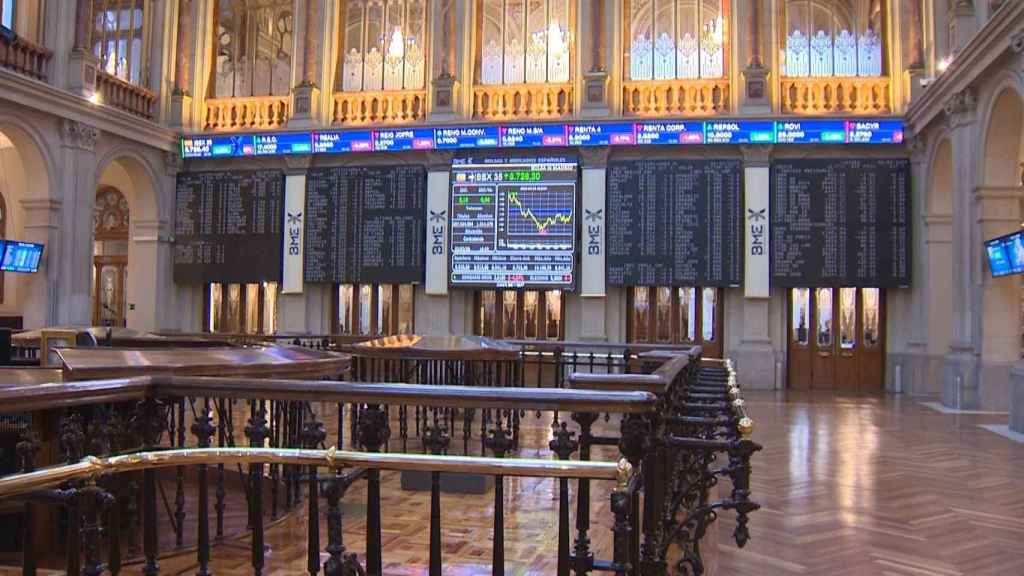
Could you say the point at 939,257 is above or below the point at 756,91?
below

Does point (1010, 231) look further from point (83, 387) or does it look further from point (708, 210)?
point (83, 387)

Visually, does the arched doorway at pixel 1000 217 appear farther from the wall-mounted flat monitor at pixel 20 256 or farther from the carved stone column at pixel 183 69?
the wall-mounted flat monitor at pixel 20 256

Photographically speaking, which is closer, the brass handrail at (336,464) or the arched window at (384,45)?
the brass handrail at (336,464)

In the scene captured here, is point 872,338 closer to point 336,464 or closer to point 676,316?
point 676,316

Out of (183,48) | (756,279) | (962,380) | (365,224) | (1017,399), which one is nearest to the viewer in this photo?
(1017,399)

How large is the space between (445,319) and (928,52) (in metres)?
8.75

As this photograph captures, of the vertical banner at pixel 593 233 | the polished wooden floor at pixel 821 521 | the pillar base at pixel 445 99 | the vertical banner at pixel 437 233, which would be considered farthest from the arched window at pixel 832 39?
the polished wooden floor at pixel 821 521

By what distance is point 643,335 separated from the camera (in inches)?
516

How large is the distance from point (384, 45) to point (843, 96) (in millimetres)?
8017

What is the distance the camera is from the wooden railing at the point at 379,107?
13624 mm

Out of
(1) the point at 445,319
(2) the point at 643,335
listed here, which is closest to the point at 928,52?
(2) the point at 643,335

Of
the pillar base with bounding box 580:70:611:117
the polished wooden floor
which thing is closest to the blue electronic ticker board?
the pillar base with bounding box 580:70:611:117

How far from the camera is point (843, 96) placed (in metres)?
12.5

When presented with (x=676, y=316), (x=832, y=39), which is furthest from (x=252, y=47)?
(x=832, y=39)
